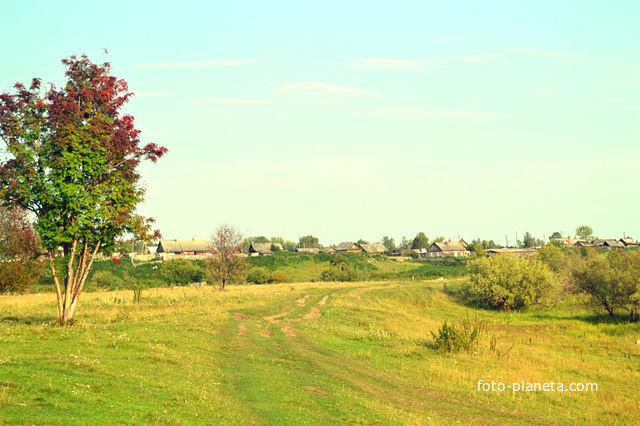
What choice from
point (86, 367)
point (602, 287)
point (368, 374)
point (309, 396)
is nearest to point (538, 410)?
point (368, 374)

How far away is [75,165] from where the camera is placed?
23484mm

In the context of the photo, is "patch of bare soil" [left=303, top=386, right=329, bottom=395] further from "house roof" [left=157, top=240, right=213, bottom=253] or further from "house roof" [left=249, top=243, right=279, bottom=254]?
"house roof" [left=249, top=243, right=279, bottom=254]

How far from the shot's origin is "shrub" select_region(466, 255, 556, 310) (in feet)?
204

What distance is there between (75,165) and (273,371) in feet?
44.4

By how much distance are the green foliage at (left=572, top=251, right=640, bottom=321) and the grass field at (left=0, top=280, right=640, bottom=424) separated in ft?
39.0

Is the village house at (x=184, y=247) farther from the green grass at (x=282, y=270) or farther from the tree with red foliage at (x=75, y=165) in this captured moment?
the tree with red foliage at (x=75, y=165)

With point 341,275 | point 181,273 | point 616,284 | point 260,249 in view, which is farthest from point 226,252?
point 260,249

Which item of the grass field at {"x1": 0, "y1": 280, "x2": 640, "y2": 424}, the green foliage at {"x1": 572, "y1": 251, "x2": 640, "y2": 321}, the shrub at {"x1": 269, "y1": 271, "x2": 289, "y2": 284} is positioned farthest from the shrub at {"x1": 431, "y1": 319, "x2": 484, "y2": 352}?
the shrub at {"x1": 269, "y1": 271, "x2": 289, "y2": 284}

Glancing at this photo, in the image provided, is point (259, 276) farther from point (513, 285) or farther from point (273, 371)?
point (273, 371)

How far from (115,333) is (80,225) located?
5.56 meters

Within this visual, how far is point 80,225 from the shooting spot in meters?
24.0

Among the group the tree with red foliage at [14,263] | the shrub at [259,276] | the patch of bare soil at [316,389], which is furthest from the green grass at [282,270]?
the patch of bare soil at [316,389]

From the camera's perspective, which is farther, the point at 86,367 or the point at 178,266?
the point at 178,266

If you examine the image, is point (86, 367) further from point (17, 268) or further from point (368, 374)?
point (17, 268)
